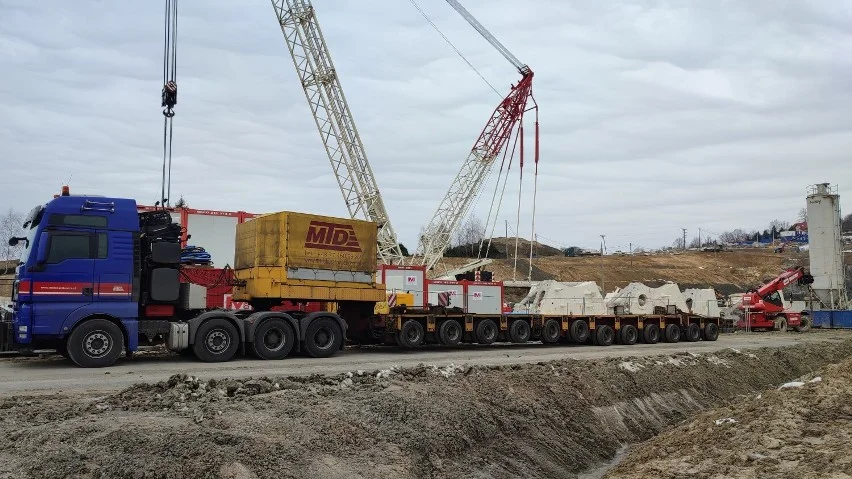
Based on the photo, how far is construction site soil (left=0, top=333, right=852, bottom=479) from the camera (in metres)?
7.29

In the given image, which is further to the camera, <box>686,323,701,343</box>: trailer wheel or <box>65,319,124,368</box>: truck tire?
<box>686,323,701,343</box>: trailer wheel

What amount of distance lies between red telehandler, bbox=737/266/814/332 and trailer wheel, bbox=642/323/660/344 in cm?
1291

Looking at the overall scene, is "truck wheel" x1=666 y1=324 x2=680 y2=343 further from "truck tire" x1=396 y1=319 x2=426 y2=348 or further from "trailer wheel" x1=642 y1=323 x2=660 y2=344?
"truck tire" x1=396 y1=319 x2=426 y2=348

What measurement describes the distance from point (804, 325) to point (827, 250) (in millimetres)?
5930

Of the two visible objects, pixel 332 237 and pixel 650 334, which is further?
pixel 650 334

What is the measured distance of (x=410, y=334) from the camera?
824 inches

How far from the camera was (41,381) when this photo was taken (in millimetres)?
12086

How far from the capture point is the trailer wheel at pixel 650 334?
27.8m

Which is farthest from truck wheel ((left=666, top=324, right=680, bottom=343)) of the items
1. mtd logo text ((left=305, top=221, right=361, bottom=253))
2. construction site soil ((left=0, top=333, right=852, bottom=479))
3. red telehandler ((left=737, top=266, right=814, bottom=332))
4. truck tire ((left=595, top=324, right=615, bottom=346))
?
mtd logo text ((left=305, top=221, right=361, bottom=253))

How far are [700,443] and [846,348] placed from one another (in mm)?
19037

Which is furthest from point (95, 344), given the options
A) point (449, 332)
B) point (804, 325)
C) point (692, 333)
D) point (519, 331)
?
point (804, 325)

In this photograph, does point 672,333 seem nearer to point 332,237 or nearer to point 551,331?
point 551,331

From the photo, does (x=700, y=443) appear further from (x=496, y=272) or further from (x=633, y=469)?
(x=496, y=272)

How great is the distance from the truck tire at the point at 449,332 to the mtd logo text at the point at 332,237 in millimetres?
4383
